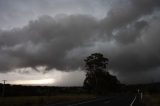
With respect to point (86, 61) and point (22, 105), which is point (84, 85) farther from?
point (22, 105)

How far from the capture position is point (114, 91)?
10631cm

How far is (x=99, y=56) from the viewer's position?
94938 mm

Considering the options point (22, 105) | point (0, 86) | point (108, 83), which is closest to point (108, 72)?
point (108, 83)

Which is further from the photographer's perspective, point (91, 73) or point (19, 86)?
point (19, 86)

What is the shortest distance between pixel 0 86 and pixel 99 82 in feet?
100

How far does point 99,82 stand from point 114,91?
49.7 ft

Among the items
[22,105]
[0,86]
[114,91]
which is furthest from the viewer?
[114,91]

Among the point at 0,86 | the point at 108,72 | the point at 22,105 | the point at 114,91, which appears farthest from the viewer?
the point at 114,91

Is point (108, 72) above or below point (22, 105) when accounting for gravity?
above

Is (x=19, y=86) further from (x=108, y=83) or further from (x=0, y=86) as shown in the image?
(x=108, y=83)

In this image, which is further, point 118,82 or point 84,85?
point 118,82

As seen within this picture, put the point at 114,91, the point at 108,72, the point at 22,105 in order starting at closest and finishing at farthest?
the point at 22,105, the point at 108,72, the point at 114,91

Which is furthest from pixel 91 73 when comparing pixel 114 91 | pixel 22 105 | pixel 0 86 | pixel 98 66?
pixel 22 105

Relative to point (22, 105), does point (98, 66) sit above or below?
above
